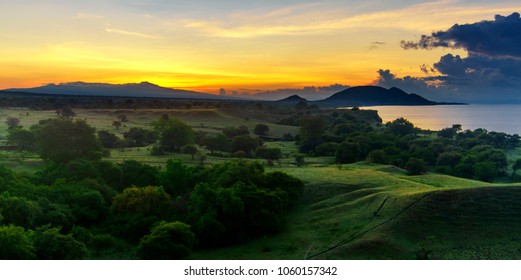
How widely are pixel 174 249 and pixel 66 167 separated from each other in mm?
18804

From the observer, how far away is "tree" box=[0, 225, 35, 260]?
1912 centimetres

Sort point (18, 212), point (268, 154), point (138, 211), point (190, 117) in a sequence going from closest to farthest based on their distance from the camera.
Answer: point (18, 212) < point (138, 211) < point (268, 154) < point (190, 117)

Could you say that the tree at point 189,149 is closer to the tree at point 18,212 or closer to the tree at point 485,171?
the tree at point 18,212

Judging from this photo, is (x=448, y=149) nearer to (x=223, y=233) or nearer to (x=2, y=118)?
(x=223, y=233)

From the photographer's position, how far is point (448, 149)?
229ft

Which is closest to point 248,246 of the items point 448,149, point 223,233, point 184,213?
point 223,233

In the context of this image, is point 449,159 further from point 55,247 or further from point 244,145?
point 55,247

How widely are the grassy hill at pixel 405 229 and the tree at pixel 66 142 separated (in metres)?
25.4

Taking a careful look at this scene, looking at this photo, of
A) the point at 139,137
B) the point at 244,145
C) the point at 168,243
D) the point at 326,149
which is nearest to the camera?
the point at 168,243

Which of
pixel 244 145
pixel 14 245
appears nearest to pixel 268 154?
pixel 244 145

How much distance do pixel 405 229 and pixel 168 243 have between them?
43.2ft

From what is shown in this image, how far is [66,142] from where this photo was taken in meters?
45.3

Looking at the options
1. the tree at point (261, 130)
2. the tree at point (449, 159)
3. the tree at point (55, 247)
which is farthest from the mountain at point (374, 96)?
the tree at point (55, 247)

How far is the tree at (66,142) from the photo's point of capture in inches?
1746
